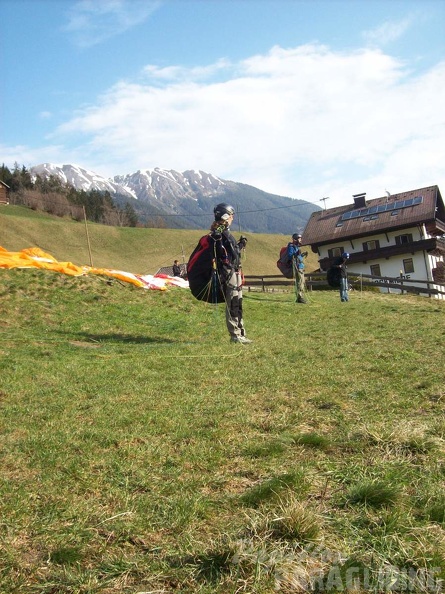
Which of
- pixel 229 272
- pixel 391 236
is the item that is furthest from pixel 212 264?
pixel 391 236

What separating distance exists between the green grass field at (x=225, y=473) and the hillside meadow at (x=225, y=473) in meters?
0.01

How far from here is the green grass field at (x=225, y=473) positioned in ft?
9.80

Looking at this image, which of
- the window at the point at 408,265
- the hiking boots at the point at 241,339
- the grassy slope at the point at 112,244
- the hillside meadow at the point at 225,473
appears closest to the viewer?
the hillside meadow at the point at 225,473

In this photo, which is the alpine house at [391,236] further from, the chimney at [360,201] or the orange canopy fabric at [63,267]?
the orange canopy fabric at [63,267]

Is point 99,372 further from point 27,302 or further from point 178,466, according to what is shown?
point 27,302

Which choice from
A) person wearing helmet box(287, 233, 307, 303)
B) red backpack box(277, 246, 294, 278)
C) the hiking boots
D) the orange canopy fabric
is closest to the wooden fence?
person wearing helmet box(287, 233, 307, 303)

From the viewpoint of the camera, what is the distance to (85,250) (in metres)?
97.8

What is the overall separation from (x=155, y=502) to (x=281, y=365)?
16.9ft

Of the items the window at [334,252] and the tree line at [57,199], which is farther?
the tree line at [57,199]

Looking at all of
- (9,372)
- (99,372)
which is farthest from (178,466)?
(9,372)

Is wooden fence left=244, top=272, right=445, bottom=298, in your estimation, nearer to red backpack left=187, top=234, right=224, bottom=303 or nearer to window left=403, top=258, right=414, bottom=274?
red backpack left=187, top=234, right=224, bottom=303

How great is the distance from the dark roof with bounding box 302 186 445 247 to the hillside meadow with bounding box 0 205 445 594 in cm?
5932

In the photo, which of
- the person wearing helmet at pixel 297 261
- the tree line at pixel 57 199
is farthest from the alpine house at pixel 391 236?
the tree line at pixel 57 199

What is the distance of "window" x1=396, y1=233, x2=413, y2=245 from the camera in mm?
65562
